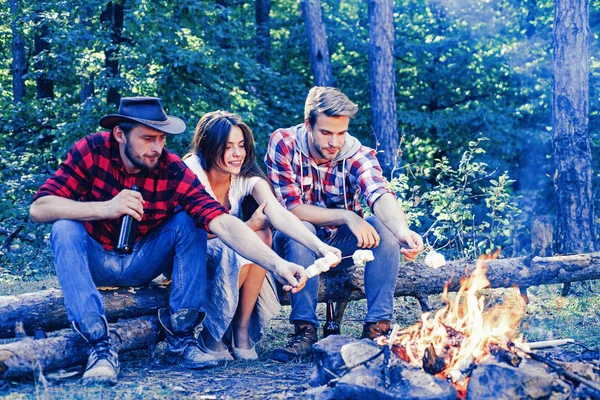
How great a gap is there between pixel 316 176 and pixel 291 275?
1.18m


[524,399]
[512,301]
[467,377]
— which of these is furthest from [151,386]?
[512,301]

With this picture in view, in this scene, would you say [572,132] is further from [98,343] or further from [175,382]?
[98,343]

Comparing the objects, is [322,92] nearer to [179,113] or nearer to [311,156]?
[311,156]

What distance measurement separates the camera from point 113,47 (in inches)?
530

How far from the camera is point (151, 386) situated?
4016mm

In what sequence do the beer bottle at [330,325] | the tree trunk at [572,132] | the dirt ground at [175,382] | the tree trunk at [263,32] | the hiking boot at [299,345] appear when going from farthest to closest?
the tree trunk at [263,32] < the tree trunk at [572,132] < the beer bottle at [330,325] < the hiking boot at [299,345] < the dirt ground at [175,382]

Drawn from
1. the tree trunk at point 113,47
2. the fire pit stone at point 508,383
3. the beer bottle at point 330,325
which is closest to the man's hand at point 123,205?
the beer bottle at point 330,325

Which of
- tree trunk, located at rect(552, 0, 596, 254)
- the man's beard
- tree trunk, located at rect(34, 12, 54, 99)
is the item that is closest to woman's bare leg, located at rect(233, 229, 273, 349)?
the man's beard

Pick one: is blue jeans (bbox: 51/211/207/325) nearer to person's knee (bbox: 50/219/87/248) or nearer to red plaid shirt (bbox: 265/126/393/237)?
person's knee (bbox: 50/219/87/248)

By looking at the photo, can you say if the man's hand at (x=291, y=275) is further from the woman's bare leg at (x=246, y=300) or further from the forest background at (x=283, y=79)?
the forest background at (x=283, y=79)

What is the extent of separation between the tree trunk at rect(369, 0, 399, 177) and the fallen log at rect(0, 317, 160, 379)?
33.1 ft

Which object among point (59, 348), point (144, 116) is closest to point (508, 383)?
point (59, 348)

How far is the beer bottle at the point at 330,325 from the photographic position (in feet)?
17.6

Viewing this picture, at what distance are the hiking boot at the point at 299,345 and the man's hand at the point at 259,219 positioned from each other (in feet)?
2.37
